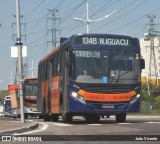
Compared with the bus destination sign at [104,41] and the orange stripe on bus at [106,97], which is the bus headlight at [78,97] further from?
the bus destination sign at [104,41]

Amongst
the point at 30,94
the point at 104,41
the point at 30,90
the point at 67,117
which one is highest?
the point at 104,41

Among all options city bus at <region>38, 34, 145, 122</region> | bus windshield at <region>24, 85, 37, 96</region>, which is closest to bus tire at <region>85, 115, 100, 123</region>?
city bus at <region>38, 34, 145, 122</region>

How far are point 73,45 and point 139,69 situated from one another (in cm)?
310

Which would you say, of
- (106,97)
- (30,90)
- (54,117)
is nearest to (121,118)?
(106,97)

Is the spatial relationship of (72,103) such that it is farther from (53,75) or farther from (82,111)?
(53,75)

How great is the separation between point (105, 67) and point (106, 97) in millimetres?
1317

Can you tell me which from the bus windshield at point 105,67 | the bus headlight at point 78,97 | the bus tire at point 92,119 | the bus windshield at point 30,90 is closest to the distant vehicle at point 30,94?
the bus windshield at point 30,90

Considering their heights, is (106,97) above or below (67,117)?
above

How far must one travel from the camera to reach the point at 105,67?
23.1 metres

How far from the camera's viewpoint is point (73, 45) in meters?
23.2

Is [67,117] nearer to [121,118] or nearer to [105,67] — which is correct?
[121,118]

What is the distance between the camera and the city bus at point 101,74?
75.5ft

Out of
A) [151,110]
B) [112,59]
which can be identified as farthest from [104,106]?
[151,110]

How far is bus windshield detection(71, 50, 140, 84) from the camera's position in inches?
904
